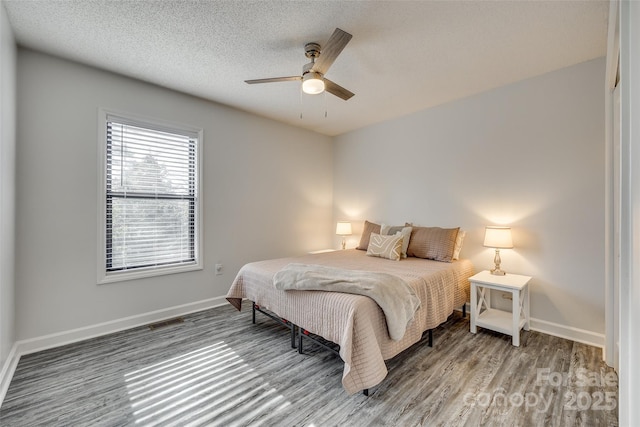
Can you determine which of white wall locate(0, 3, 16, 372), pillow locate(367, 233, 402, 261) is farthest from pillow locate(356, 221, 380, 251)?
white wall locate(0, 3, 16, 372)

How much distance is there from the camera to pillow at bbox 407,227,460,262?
10.5 feet

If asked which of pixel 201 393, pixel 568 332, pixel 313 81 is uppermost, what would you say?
pixel 313 81

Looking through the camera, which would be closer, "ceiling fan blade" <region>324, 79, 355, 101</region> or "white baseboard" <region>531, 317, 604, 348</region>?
"ceiling fan blade" <region>324, 79, 355, 101</region>

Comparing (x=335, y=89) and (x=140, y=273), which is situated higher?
(x=335, y=89)

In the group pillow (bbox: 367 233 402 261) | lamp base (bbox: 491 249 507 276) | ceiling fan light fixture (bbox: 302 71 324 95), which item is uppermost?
ceiling fan light fixture (bbox: 302 71 324 95)

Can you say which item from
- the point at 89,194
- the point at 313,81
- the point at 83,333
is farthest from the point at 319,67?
the point at 83,333

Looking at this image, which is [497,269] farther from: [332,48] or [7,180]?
[7,180]

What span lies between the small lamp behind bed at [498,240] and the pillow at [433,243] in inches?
15.6

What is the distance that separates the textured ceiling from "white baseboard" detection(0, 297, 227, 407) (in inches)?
101

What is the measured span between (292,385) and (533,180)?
3069 mm

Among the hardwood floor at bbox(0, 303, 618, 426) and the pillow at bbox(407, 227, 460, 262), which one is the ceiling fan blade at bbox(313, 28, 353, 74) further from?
the hardwood floor at bbox(0, 303, 618, 426)

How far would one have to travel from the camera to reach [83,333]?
105 inches

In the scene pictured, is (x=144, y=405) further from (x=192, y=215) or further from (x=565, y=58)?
(x=565, y=58)

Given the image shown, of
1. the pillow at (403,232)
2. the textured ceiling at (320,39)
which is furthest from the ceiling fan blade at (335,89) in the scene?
the pillow at (403,232)
